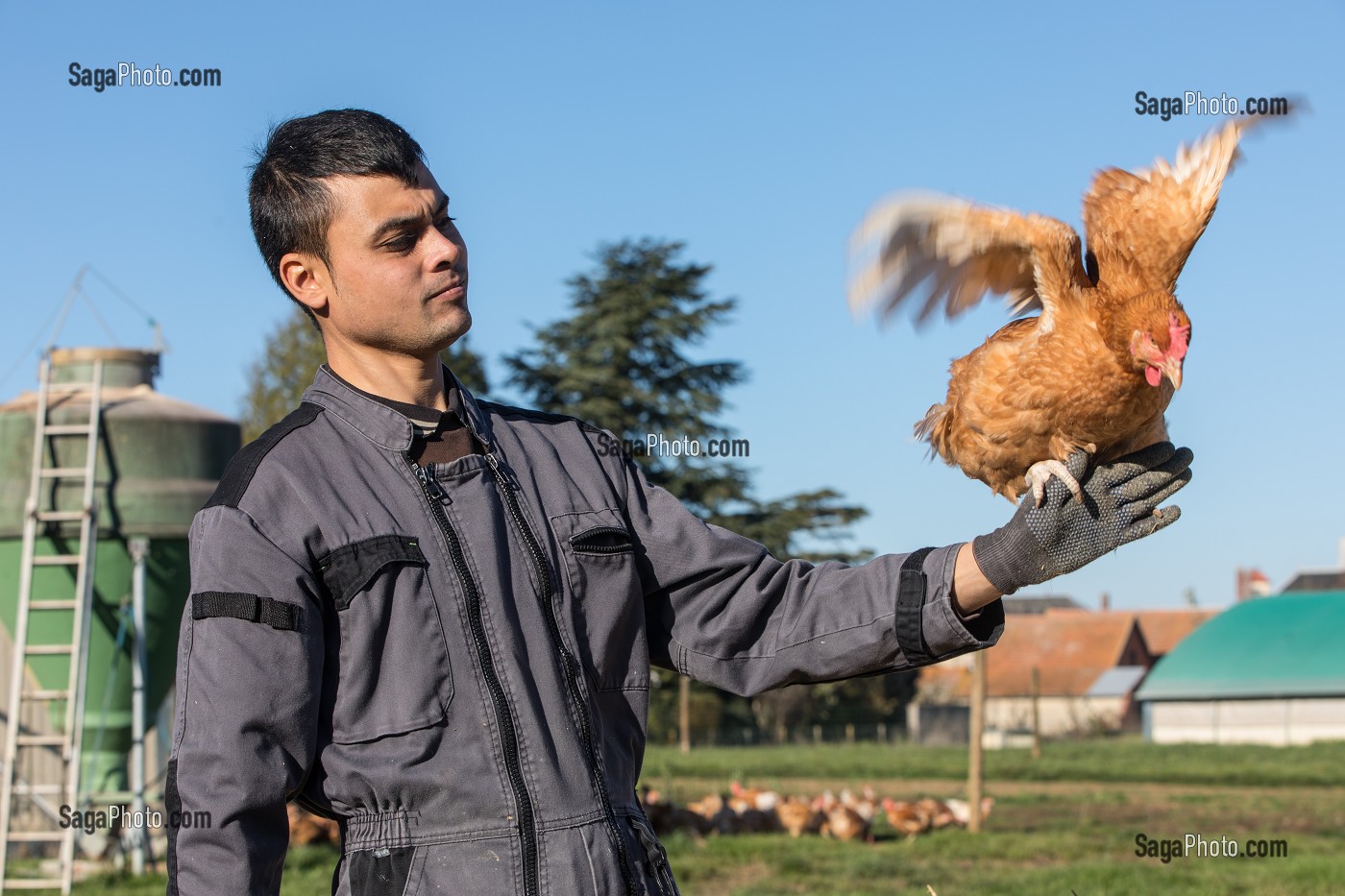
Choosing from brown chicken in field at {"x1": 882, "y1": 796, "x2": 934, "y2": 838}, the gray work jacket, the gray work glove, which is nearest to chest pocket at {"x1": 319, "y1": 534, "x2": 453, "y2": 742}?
Answer: the gray work jacket

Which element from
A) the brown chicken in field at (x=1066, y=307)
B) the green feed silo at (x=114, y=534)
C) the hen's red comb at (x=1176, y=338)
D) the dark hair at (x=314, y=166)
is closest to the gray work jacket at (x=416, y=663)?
the dark hair at (x=314, y=166)

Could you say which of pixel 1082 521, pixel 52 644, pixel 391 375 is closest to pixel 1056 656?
pixel 52 644

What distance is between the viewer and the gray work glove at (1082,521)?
2330 mm

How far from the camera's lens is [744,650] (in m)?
2.55

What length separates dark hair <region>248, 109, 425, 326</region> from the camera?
230cm

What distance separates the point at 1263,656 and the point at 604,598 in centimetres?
3683

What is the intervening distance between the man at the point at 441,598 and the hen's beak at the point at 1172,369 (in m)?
0.25

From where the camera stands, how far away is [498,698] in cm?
207

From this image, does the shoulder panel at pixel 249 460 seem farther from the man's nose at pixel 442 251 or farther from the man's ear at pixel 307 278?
the man's nose at pixel 442 251

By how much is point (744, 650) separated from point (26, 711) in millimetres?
9807

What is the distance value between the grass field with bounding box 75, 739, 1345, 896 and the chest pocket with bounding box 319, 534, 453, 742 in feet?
18.5

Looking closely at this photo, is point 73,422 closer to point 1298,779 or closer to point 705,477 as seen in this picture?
point 705,477

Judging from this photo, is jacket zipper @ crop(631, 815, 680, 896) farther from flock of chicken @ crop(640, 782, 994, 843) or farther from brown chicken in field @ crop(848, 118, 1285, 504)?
flock of chicken @ crop(640, 782, 994, 843)

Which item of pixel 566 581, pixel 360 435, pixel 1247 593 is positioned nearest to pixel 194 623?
pixel 360 435
